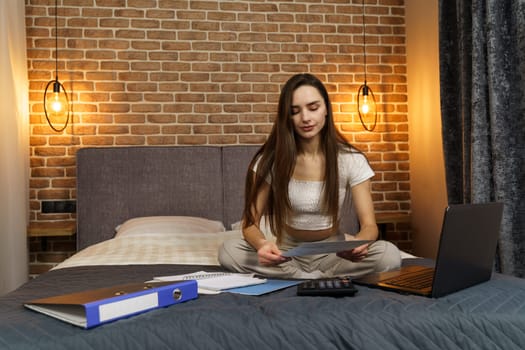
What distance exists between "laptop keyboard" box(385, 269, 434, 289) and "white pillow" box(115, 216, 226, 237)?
1.65 metres

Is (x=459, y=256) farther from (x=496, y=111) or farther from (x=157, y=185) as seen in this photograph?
(x=157, y=185)

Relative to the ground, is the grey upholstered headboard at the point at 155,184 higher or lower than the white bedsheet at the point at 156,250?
higher

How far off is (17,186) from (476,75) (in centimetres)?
→ 248

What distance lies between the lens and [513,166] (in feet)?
8.52

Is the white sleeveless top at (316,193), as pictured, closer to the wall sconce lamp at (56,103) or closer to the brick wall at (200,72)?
the brick wall at (200,72)

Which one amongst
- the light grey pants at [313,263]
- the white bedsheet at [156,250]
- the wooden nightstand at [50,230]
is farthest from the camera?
the wooden nightstand at [50,230]

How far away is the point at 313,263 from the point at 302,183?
30 centimetres

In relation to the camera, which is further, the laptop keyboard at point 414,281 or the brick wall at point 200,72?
the brick wall at point 200,72

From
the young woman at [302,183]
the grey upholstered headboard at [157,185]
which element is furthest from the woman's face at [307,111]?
the grey upholstered headboard at [157,185]

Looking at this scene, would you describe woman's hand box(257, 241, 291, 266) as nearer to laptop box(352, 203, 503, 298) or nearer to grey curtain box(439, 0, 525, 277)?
laptop box(352, 203, 503, 298)

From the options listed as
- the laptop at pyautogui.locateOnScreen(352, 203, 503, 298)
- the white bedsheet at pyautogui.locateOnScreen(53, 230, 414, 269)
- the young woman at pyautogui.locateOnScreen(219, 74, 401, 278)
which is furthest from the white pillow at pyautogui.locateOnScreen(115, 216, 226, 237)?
the laptop at pyautogui.locateOnScreen(352, 203, 503, 298)

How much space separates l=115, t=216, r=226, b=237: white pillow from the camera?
3039 mm

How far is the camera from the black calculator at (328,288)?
1.44m

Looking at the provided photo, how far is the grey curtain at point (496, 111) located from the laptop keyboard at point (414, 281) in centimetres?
108
